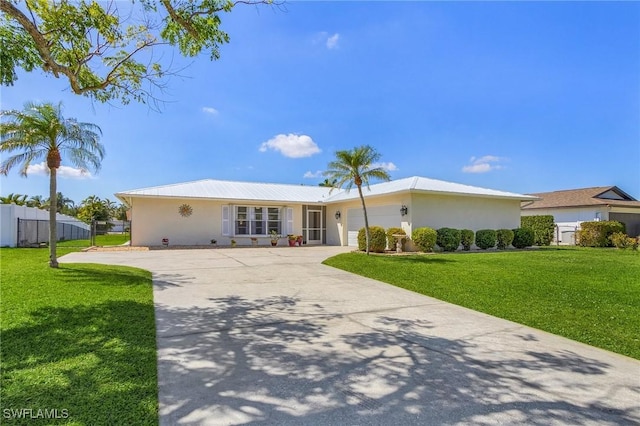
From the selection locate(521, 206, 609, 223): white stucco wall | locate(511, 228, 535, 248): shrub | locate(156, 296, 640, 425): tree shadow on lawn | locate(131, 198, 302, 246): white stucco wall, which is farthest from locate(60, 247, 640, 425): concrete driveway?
locate(521, 206, 609, 223): white stucco wall

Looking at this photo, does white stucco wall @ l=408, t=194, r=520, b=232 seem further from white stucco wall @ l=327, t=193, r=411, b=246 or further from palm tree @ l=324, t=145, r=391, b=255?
palm tree @ l=324, t=145, r=391, b=255

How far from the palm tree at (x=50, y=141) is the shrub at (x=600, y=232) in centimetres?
2459

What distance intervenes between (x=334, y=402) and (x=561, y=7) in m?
10.6

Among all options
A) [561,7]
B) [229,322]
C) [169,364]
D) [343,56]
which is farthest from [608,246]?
[169,364]

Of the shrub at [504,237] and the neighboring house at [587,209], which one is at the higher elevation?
the neighboring house at [587,209]

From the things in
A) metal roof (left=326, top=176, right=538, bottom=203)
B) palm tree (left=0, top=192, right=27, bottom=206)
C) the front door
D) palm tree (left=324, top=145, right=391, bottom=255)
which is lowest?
the front door

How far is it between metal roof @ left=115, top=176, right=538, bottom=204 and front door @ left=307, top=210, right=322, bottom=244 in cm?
106

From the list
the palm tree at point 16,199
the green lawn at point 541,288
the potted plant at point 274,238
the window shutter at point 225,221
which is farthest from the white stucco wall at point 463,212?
the palm tree at point 16,199

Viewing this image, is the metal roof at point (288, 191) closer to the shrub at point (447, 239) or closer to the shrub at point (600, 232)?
the shrub at point (447, 239)

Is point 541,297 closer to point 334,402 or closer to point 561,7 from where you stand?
point 334,402

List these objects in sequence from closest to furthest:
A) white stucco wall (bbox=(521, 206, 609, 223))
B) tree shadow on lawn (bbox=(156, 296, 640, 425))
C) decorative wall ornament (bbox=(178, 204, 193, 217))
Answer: tree shadow on lawn (bbox=(156, 296, 640, 425)), decorative wall ornament (bbox=(178, 204, 193, 217)), white stucco wall (bbox=(521, 206, 609, 223))

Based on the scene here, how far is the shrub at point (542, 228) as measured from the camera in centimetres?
2192

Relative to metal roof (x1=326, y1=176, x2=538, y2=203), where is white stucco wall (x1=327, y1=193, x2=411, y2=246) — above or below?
below

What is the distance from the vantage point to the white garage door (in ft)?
55.7
